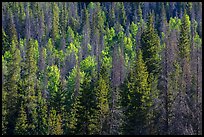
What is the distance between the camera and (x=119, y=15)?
125 metres

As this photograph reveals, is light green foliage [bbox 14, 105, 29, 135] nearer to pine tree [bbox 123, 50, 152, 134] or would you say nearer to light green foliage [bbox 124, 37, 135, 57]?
pine tree [bbox 123, 50, 152, 134]

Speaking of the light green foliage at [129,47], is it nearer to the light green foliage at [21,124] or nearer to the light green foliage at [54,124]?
the light green foliage at [21,124]

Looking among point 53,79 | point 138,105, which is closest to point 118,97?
point 138,105

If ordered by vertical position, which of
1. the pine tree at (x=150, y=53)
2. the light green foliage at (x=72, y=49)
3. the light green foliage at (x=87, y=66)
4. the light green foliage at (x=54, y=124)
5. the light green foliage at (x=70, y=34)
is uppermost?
the light green foliage at (x=70, y=34)

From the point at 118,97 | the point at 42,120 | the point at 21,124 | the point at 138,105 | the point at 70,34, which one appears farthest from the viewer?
the point at 70,34

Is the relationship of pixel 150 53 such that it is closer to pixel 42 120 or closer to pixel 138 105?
pixel 138 105

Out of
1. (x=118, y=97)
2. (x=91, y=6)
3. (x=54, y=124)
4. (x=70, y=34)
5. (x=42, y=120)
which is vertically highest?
(x=91, y=6)

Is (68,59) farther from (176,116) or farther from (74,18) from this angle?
(176,116)

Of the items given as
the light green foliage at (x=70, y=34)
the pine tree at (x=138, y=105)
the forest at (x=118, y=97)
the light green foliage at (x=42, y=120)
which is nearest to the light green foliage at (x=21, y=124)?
the forest at (x=118, y=97)

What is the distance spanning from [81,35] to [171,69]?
63972 mm

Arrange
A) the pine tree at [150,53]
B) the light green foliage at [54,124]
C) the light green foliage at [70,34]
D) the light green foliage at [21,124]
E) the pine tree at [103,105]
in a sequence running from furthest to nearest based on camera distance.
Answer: the light green foliage at [70,34]
the pine tree at [150,53]
the light green foliage at [21,124]
the light green foliage at [54,124]
the pine tree at [103,105]

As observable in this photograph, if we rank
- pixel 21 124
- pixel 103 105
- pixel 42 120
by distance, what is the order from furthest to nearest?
pixel 42 120 → pixel 21 124 → pixel 103 105

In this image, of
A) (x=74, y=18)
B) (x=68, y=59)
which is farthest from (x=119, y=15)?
(x=68, y=59)

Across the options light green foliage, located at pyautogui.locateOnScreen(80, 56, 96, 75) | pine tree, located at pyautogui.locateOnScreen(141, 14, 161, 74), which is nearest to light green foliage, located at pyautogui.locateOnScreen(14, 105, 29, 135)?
pine tree, located at pyautogui.locateOnScreen(141, 14, 161, 74)
